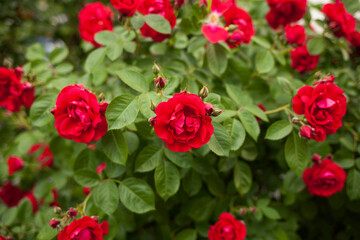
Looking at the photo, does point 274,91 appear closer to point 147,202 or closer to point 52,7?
point 147,202

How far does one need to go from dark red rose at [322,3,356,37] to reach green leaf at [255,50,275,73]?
32cm

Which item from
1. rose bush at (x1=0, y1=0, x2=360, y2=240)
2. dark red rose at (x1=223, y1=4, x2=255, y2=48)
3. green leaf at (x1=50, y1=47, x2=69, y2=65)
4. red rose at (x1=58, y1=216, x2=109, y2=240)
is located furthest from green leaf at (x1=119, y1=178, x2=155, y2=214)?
green leaf at (x1=50, y1=47, x2=69, y2=65)

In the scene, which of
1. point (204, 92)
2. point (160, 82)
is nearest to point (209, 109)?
point (204, 92)

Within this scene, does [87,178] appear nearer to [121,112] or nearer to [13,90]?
[121,112]

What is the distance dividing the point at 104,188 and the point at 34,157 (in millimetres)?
1110

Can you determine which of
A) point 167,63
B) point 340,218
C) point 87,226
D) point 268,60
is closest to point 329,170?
point 268,60

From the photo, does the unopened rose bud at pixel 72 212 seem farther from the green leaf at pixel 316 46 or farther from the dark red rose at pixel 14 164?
the green leaf at pixel 316 46

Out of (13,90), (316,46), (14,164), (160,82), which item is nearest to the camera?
(160,82)

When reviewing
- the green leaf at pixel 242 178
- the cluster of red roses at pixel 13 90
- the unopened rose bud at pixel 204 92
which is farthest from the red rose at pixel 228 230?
the cluster of red roses at pixel 13 90

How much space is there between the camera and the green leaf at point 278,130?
94cm

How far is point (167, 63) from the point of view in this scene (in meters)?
1.16

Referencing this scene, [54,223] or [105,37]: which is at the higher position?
[105,37]

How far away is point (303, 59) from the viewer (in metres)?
1.31

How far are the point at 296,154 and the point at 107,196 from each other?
2.17 feet
